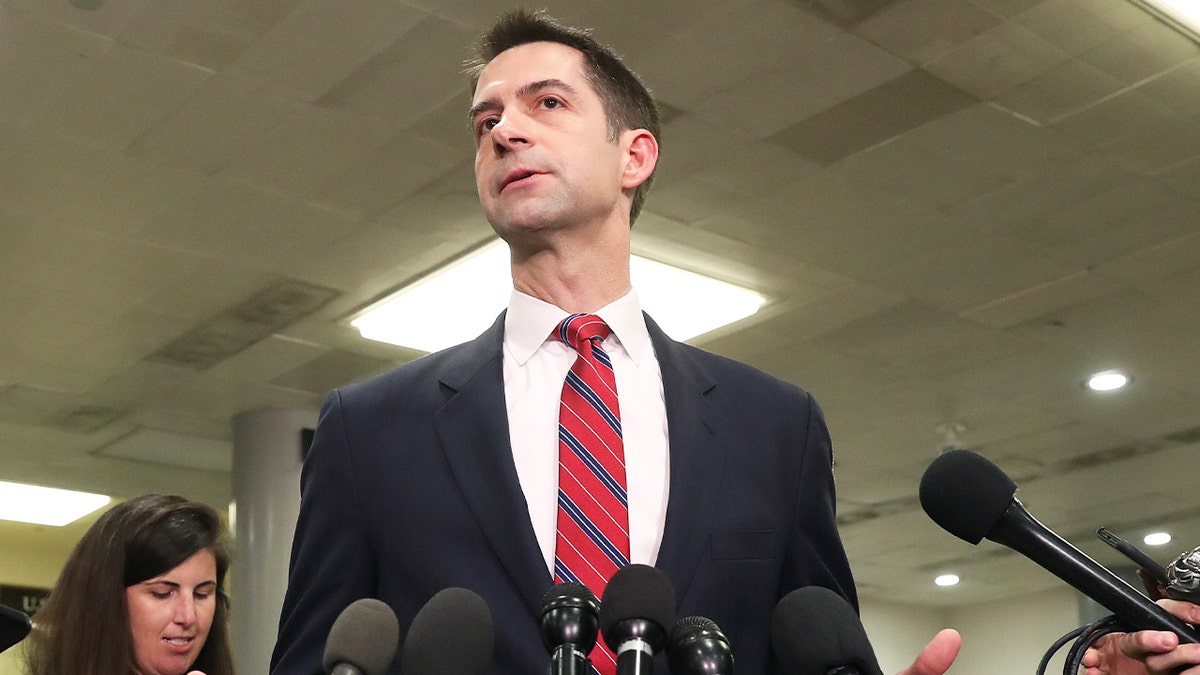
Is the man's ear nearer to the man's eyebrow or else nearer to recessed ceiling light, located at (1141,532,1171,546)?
the man's eyebrow

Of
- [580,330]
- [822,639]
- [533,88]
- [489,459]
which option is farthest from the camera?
[533,88]

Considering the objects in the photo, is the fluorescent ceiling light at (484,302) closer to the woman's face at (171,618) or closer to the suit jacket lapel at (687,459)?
the woman's face at (171,618)

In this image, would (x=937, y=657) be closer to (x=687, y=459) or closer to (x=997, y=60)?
(x=687, y=459)

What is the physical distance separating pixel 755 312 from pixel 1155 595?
202 inches

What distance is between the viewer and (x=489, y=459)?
5.38 ft

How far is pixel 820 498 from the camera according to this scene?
5.79ft

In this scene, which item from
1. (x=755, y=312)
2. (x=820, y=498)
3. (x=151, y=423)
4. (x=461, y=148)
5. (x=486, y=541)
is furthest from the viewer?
(x=151, y=423)

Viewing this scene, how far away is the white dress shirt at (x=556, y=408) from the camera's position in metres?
1.65

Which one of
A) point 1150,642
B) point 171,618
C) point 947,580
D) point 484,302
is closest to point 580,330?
point 1150,642

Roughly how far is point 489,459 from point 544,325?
0.25 meters

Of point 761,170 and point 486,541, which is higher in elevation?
point 761,170

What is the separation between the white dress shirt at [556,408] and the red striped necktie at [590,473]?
0.05 feet

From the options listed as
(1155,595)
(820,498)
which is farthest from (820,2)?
(820,498)

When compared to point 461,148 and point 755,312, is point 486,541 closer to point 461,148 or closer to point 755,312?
point 461,148
